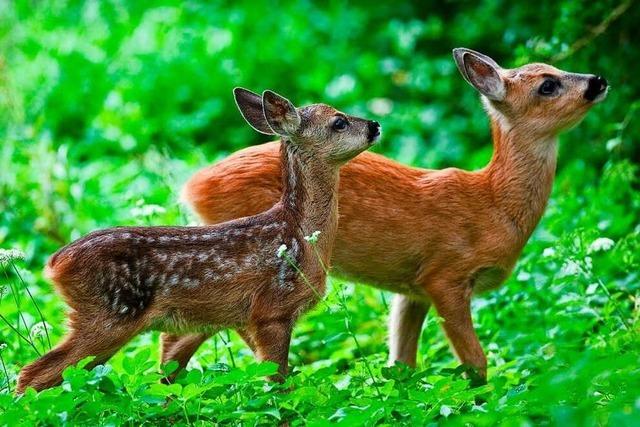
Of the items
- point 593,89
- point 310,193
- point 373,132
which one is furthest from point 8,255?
point 593,89

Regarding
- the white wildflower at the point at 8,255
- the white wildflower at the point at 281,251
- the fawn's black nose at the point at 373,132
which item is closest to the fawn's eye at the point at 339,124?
the fawn's black nose at the point at 373,132

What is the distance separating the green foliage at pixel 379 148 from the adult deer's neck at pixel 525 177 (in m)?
0.25

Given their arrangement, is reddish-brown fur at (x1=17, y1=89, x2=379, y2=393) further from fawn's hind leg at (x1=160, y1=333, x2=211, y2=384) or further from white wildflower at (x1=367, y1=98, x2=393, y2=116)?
white wildflower at (x1=367, y1=98, x2=393, y2=116)

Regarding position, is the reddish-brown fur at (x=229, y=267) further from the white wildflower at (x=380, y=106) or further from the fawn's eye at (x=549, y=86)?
the white wildflower at (x=380, y=106)

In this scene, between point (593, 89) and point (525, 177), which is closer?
point (593, 89)

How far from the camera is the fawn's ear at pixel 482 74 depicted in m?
7.73

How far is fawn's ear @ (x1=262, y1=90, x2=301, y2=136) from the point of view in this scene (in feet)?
22.4

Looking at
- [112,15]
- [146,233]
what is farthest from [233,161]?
[112,15]

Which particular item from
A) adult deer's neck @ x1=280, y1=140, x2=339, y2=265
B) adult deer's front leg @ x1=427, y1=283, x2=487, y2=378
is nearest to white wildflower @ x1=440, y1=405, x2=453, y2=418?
adult deer's neck @ x1=280, y1=140, x2=339, y2=265

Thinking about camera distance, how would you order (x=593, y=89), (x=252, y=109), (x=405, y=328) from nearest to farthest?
(x=252, y=109) → (x=593, y=89) → (x=405, y=328)

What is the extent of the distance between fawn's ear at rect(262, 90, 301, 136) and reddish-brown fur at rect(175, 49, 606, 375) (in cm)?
61

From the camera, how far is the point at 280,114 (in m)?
6.87

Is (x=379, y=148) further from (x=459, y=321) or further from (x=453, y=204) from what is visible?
(x=459, y=321)

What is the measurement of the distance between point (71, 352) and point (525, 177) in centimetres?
300
